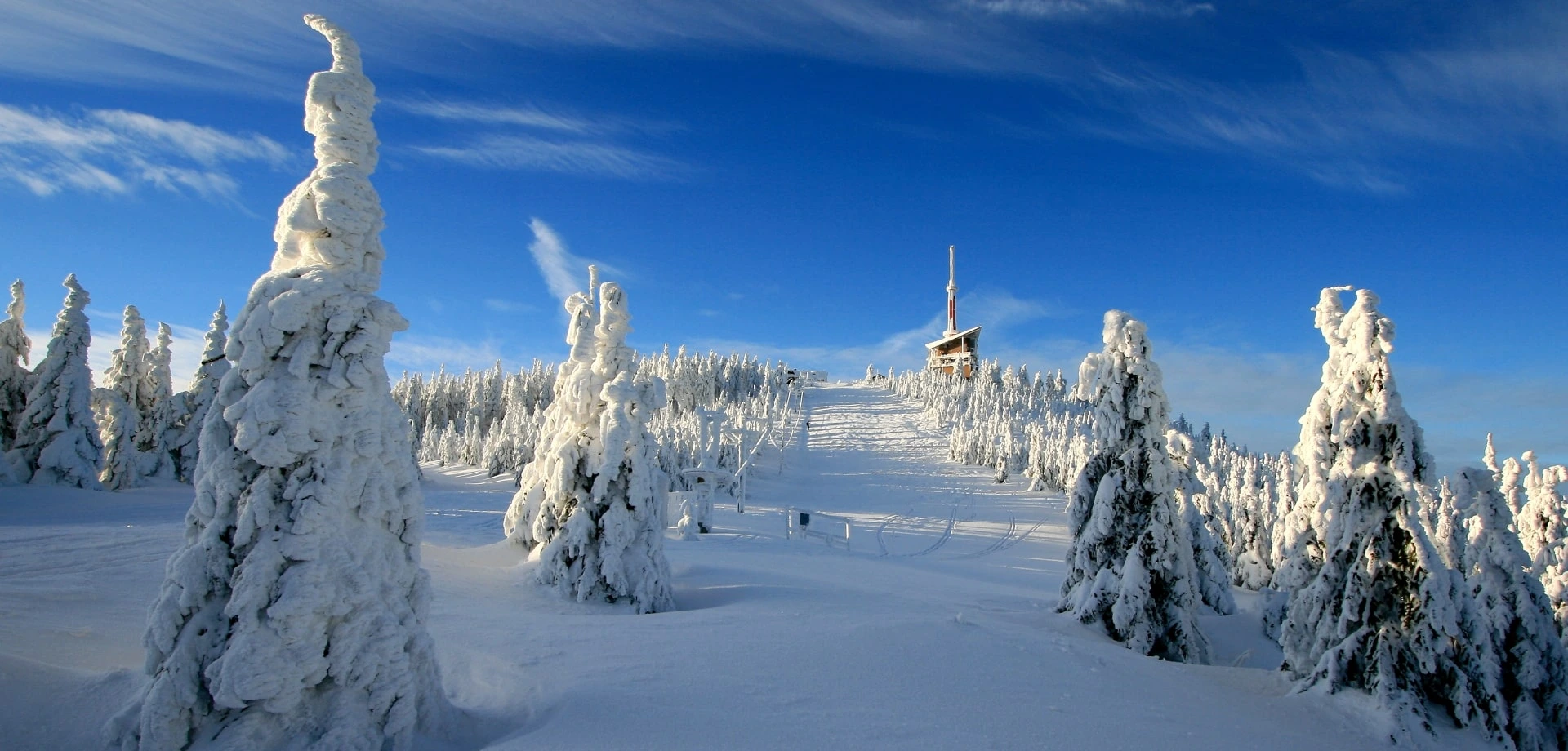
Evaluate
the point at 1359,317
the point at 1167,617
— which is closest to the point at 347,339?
the point at 1359,317

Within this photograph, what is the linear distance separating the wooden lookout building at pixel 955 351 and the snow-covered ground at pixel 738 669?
362ft

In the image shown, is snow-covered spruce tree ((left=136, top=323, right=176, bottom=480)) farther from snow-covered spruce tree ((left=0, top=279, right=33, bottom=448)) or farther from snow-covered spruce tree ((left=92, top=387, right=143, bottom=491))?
snow-covered spruce tree ((left=0, top=279, right=33, bottom=448))

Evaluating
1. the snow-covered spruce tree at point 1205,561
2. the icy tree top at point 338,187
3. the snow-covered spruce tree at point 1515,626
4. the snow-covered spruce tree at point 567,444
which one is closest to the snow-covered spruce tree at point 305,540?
the icy tree top at point 338,187

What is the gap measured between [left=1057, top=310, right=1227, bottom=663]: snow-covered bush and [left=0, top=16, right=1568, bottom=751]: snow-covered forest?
0.06 meters

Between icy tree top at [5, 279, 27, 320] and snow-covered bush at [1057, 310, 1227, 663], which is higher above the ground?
icy tree top at [5, 279, 27, 320]

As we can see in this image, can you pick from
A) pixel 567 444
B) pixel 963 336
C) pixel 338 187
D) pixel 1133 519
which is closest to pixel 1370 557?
pixel 1133 519

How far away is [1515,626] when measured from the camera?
10.4m

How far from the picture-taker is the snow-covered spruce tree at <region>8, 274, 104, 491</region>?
2794cm

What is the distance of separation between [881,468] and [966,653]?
59.1 meters

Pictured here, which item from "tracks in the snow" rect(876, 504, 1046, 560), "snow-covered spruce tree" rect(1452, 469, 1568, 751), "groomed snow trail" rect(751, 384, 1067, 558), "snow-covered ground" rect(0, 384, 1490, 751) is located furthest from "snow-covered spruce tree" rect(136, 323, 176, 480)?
"snow-covered spruce tree" rect(1452, 469, 1568, 751)

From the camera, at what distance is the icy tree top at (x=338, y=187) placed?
23.5ft

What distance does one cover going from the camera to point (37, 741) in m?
6.02

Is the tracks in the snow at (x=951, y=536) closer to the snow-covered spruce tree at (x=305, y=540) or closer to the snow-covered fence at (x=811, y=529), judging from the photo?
the snow-covered fence at (x=811, y=529)

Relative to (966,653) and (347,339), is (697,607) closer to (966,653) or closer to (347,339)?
(966,653)
